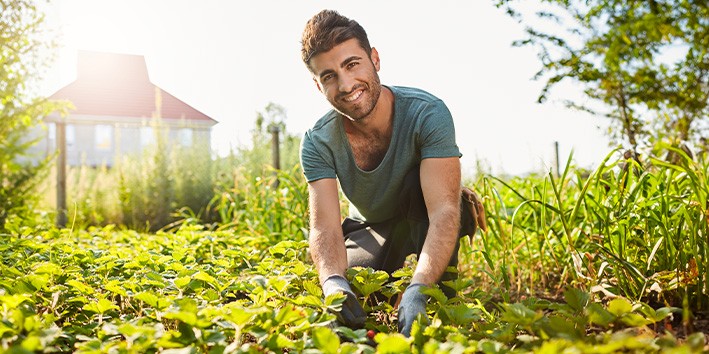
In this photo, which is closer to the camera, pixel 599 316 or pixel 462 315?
pixel 599 316

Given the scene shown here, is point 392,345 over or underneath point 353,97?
underneath

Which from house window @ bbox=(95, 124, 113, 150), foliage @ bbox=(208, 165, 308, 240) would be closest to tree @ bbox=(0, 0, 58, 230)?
foliage @ bbox=(208, 165, 308, 240)

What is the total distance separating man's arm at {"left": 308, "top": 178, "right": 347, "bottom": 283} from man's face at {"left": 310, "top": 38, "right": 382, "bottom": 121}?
32 cm

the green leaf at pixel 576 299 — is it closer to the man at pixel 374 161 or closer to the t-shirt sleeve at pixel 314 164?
the man at pixel 374 161

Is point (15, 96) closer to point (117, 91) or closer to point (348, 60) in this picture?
point (348, 60)

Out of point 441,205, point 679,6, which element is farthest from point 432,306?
point 679,6

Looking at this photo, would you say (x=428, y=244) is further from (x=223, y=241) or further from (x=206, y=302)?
(x=223, y=241)

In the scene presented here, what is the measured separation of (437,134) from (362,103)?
32 cm

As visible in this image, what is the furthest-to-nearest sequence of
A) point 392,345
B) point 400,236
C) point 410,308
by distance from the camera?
1. point 400,236
2. point 410,308
3. point 392,345

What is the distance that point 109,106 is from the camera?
19.5m

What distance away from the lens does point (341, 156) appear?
2.65 m

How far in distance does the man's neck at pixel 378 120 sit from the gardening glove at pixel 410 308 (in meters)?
0.91

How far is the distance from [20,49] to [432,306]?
15.5ft

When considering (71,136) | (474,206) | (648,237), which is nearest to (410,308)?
(474,206)
